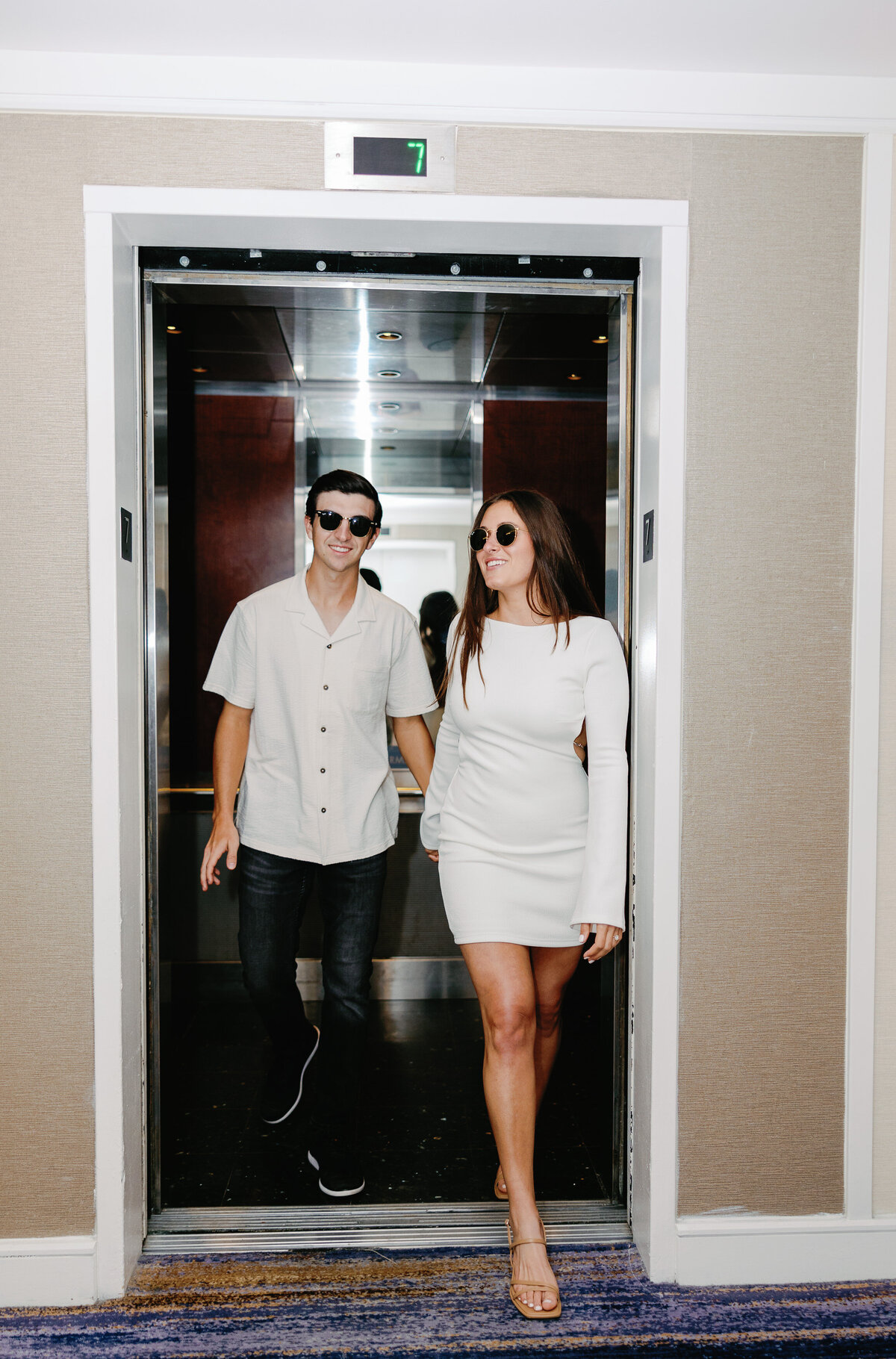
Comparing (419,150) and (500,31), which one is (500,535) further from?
(500,31)

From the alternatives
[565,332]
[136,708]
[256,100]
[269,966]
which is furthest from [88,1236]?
[565,332]

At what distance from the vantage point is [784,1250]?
2154 millimetres

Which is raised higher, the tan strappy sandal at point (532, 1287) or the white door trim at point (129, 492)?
the white door trim at point (129, 492)

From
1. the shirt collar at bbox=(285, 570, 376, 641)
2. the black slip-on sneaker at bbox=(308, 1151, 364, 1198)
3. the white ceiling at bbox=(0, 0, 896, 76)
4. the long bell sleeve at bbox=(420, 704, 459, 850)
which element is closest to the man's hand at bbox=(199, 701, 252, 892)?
the shirt collar at bbox=(285, 570, 376, 641)

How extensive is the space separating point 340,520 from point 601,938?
121 cm

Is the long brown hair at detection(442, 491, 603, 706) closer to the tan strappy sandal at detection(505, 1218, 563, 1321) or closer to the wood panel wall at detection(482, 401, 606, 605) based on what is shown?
the tan strappy sandal at detection(505, 1218, 563, 1321)

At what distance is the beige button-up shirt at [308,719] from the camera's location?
2469 mm

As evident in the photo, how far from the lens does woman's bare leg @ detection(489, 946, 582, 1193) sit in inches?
88.6

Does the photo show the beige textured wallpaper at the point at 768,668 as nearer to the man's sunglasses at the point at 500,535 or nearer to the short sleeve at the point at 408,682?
the man's sunglasses at the point at 500,535

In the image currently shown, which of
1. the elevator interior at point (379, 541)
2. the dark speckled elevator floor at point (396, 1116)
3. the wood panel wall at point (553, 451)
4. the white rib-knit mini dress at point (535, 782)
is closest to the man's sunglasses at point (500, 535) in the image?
the white rib-knit mini dress at point (535, 782)

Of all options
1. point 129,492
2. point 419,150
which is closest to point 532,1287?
point 129,492

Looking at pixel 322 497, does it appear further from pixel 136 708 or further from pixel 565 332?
pixel 565 332

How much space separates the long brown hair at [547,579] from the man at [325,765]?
0.36 meters

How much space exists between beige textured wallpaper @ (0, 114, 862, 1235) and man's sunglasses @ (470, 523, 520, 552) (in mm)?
410
